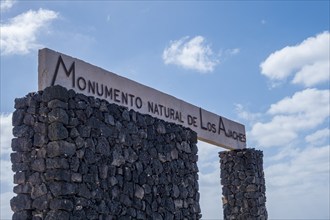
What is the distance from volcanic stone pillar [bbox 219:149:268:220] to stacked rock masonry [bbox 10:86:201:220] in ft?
12.7

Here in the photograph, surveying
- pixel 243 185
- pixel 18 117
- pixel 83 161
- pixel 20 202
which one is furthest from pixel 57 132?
pixel 243 185

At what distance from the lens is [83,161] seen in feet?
22.5

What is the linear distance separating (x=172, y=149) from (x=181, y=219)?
1.24m

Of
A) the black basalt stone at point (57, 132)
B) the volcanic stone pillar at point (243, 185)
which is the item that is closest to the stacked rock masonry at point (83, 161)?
the black basalt stone at point (57, 132)

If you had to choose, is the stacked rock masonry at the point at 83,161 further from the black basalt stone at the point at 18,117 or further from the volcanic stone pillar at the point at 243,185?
the volcanic stone pillar at the point at 243,185

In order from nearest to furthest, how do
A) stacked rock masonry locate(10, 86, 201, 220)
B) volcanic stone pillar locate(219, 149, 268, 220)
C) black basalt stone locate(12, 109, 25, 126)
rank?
stacked rock masonry locate(10, 86, 201, 220)
black basalt stone locate(12, 109, 25, 126)
volcanic stone pillar locate(219, 149, 268, 220)

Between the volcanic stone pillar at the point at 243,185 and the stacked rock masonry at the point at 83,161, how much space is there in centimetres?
387

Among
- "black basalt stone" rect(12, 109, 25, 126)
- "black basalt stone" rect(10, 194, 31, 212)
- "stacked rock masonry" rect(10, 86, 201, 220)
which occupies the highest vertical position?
"black basalt stone" rect(12, 109, 25, 126)

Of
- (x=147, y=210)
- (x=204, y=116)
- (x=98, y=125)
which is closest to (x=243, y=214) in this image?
(x=204, y=116)

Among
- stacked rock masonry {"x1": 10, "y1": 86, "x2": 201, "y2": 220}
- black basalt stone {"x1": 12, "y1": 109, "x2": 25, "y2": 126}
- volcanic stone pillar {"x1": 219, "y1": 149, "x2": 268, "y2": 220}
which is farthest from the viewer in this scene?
volcanic stone pillar {"x1": 219, "y1": 149, "x2": 268, "y2": 220}

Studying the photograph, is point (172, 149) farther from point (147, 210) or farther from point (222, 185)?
point (222, 185)

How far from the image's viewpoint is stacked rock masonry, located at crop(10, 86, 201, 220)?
6.53 meters

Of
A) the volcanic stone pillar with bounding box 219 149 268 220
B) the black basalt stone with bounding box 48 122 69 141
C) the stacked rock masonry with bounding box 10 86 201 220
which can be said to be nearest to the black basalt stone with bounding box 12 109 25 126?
the stacked rock masonry with bounding box 10 86 201 220

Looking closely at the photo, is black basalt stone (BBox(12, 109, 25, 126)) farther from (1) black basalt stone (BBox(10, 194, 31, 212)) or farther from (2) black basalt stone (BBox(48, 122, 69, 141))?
(1) black basalt stone (BBox(10, 194, 31, 212))
